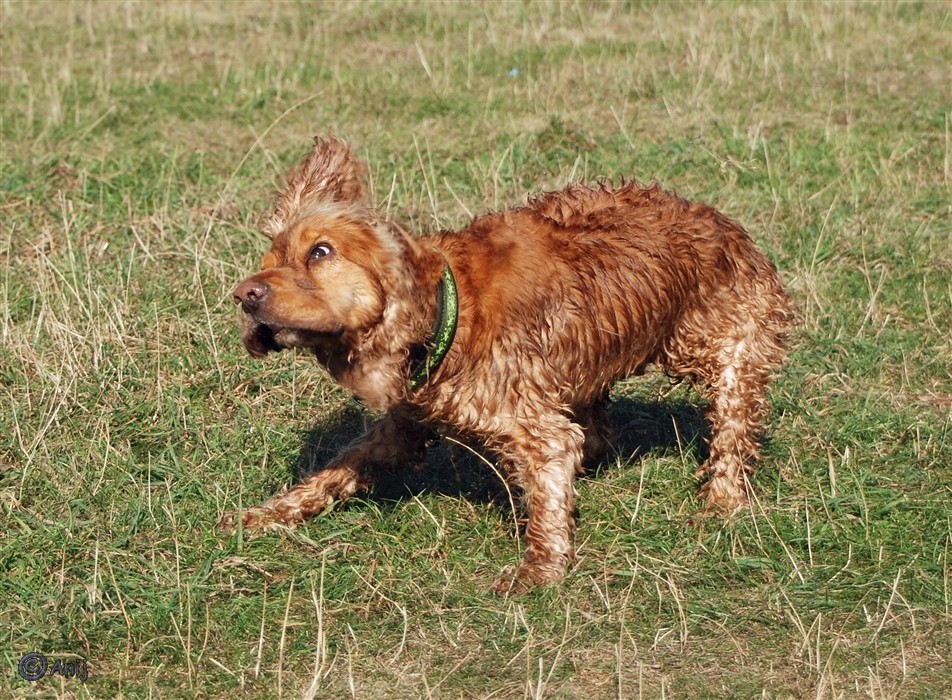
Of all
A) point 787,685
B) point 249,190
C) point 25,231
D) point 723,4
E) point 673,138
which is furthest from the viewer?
point 723,4

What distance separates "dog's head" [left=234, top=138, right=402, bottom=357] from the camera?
489 centimetres

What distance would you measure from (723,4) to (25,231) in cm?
737

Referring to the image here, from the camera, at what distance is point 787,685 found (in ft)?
16.5

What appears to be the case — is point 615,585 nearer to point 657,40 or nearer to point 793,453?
point 793,453

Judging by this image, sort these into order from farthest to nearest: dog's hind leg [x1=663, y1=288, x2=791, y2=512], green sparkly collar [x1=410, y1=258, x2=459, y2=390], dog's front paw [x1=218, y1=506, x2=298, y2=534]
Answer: dog's hind leg [x1=663, y1=288, x2=791, y2=512] < dog's front paw [x1=218, y1=506, x2=298, y2=534] < green sparkly collar [x1=410, y1=258, x2=459, y2=390]

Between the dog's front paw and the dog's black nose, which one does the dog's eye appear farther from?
the dog's front paw

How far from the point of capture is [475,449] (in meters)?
6.43

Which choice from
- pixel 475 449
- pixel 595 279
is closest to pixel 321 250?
pixel 595 279

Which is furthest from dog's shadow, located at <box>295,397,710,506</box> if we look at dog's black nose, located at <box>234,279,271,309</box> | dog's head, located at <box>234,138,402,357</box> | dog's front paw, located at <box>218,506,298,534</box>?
dog's black nose, located at <box>234,279,271,309</box>

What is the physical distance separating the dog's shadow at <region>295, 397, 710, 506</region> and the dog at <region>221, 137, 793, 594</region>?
9.6 inches

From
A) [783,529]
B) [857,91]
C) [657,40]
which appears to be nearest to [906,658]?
[783,529]

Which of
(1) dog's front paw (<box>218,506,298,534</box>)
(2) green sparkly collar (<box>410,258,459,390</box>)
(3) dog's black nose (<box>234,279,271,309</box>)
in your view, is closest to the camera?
(3) dog's black nose (<box>234,279,271,309</box>)

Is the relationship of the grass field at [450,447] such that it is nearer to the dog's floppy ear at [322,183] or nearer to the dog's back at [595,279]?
the dog's back at [595,279]

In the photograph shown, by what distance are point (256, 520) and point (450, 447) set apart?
45.1 inches
